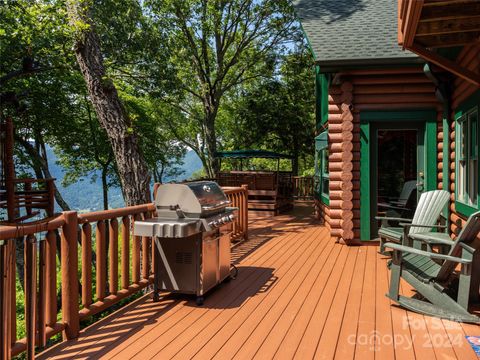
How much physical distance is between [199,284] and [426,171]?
4494 mm

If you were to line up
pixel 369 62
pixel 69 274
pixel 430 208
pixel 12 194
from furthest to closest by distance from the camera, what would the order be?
pixel 12 194
pixel 369 62
pixel 430 208
pixel 69 274

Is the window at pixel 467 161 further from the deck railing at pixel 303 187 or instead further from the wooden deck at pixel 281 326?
the deck railing at pixel 303 187

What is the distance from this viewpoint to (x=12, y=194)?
7.77 meters

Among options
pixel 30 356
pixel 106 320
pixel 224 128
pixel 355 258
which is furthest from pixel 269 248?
pixel 224 128

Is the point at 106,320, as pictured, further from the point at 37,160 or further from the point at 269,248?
the point at 37,160

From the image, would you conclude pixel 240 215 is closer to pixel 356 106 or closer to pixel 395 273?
pixel 356 106

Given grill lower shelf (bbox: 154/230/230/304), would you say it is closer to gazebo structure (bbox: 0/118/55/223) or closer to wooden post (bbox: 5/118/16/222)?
gazebo structure (bbox: 0/118/55/223)

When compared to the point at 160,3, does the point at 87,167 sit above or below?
below

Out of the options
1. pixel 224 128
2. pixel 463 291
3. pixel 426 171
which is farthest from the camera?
pixel 224 128

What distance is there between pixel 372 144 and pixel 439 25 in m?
2.76

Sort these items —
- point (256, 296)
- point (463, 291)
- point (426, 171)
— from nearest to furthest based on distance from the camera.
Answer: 1. point (463, 291)
2. point (256, 296)
3. point (426, 171)

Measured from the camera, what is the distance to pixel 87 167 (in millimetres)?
Answer: 21328

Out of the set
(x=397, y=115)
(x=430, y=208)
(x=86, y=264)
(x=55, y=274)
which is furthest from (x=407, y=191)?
(x=55, y=274)

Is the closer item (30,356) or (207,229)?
(30,356)
